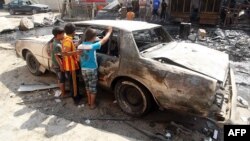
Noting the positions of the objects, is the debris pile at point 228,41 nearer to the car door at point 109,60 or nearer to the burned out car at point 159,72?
the burned out car at point 159,72

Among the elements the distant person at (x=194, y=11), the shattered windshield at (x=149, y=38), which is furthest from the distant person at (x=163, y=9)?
the shattered windshield at (x=149, y=38)

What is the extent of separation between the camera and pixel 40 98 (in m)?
4.78

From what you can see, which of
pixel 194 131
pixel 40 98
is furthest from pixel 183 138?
pixel 40 98

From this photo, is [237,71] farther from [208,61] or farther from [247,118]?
[208,61]

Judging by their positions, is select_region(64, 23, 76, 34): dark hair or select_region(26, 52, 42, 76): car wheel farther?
select_region(26, 52, 42, 76): car wheel

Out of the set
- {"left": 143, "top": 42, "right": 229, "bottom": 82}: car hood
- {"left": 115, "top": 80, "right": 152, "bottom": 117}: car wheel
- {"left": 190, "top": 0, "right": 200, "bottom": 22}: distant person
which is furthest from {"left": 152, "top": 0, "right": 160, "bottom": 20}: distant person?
{"left": 115, "top": 80, "right": 152, "bottom": 117}: car wheel

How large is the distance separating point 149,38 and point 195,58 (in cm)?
100

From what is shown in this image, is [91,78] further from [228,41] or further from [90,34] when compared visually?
[228,41]

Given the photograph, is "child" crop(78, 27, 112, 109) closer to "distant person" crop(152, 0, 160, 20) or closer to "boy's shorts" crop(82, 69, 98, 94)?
"boy's shorts" crop(82, 69, 98, 94)

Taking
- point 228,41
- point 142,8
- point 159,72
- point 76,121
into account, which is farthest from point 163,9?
point 76,121

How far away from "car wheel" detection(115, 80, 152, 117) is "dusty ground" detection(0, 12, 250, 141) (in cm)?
16

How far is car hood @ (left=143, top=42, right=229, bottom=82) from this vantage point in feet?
11.3

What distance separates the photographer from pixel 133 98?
4020mm

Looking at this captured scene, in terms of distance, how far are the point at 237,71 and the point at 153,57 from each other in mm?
4349
